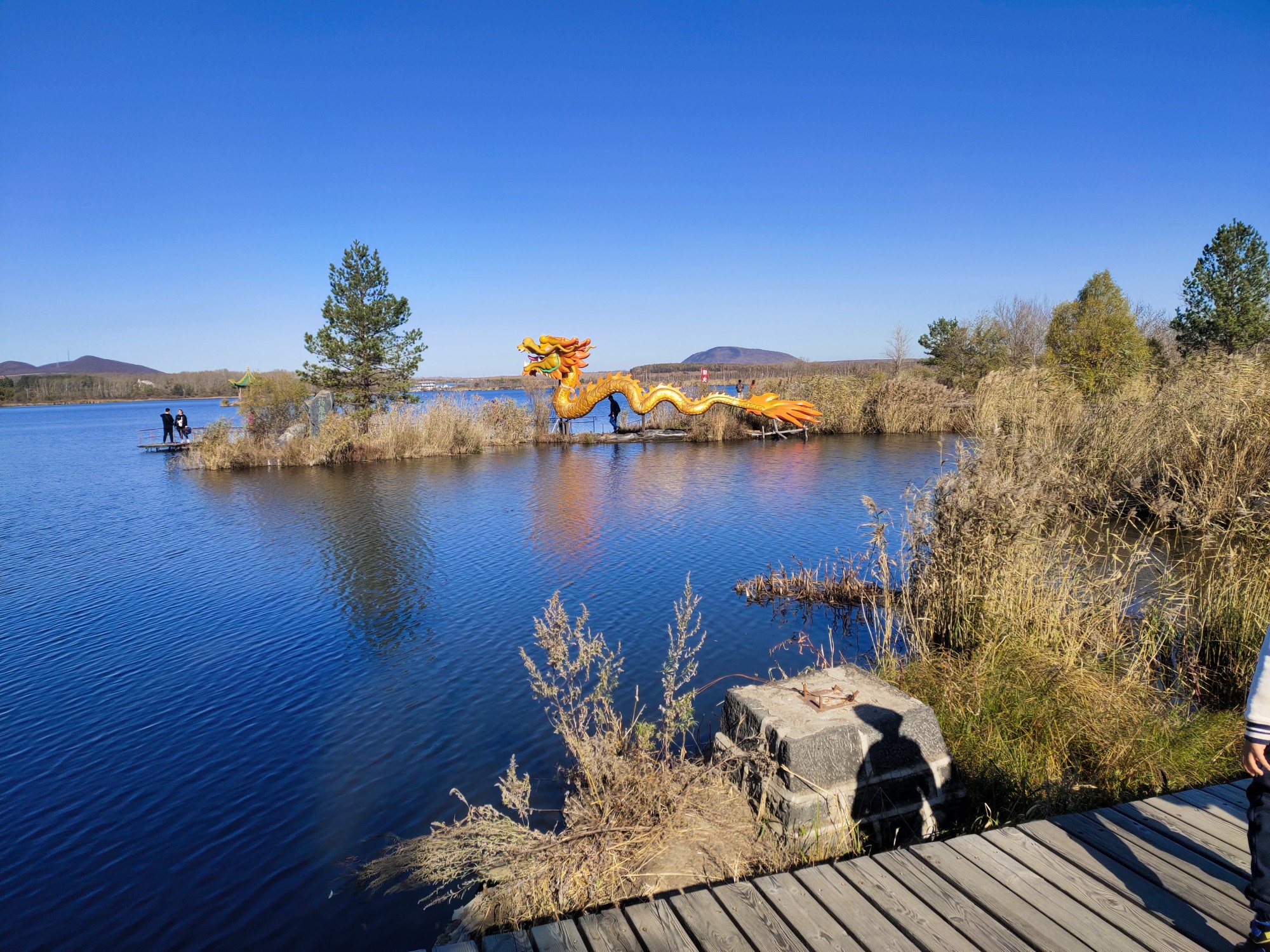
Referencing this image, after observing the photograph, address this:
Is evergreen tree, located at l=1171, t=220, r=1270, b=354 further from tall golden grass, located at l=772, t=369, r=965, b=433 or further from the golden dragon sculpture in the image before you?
the golden dragon sculpture

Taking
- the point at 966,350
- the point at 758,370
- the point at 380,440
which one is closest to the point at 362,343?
the point at 380,440

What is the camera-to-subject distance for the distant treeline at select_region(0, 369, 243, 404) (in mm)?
117250

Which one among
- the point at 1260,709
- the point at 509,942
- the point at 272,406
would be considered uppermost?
the point at 272,406

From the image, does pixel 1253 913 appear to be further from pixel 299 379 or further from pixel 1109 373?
pixel 299 379

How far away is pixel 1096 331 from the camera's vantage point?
30531 mm

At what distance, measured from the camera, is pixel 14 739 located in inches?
269

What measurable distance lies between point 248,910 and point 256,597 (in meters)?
7.42

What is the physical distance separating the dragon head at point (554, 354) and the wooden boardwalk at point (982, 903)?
26657mm

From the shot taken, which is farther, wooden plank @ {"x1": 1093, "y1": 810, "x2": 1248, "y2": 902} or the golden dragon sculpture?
the golden dragon sculpture

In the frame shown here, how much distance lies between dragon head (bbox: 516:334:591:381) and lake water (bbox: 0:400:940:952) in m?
10.2

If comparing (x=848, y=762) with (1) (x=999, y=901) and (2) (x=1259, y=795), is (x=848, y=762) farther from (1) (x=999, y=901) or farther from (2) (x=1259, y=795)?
(2) (x=1259, y=795)

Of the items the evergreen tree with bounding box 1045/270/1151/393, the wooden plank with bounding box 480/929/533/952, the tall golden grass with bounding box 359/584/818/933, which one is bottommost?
the tall golden grass with bounding box 359/584/818/933

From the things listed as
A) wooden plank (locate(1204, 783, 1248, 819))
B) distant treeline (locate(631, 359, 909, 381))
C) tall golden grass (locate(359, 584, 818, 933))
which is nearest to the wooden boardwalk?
wooden plank (locate(1204, 783, 1248, 819))

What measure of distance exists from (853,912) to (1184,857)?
1.64 meters
